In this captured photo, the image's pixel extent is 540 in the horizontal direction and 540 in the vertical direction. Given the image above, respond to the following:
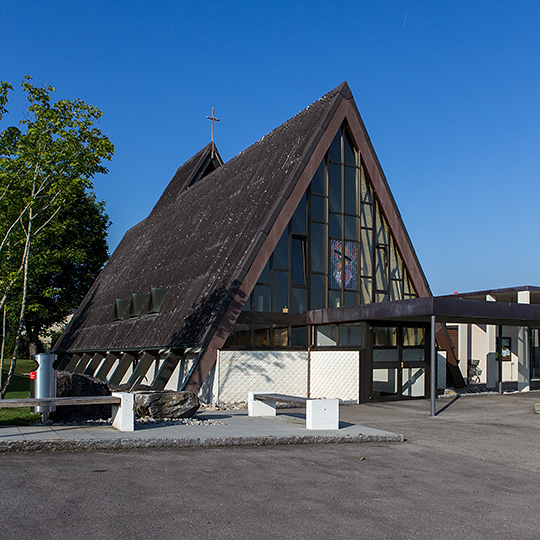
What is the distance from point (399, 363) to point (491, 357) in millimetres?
9731

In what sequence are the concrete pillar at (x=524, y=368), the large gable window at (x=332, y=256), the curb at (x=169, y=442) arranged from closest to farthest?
the curb at (x=169, y=442) → the large gable window at (x=332, y=256) → the concrete pillar at (x=524, y=368)

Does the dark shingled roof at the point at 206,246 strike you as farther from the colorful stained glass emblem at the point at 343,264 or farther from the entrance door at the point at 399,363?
the entrance door at the point at 399,363

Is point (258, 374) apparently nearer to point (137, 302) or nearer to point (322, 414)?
point (322, 414)

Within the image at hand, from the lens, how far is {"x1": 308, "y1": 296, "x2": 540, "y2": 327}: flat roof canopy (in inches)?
674

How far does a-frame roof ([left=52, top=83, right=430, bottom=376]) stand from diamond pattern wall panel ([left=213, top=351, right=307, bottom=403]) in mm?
836

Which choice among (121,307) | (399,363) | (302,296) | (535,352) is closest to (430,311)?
(399,363)

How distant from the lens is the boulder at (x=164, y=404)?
1381 centimetres

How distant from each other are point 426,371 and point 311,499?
15261mm

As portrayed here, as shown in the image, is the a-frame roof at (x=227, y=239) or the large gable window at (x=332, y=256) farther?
the large gable window at (x=332, y=256)

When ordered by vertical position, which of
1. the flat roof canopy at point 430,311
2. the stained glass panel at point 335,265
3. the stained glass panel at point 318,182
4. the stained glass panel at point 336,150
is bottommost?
the flat roof canopy at point 430,311

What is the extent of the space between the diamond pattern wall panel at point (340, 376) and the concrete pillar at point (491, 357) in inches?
391

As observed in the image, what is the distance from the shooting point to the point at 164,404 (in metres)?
14.0

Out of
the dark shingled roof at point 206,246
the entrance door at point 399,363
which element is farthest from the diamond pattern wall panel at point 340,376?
the dark shingled roof at point 206,246

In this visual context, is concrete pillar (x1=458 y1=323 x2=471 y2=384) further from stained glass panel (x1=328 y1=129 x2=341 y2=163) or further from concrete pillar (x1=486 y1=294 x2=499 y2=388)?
stained glass panel (x1=328 y1=129 x2=341 y2=163)
